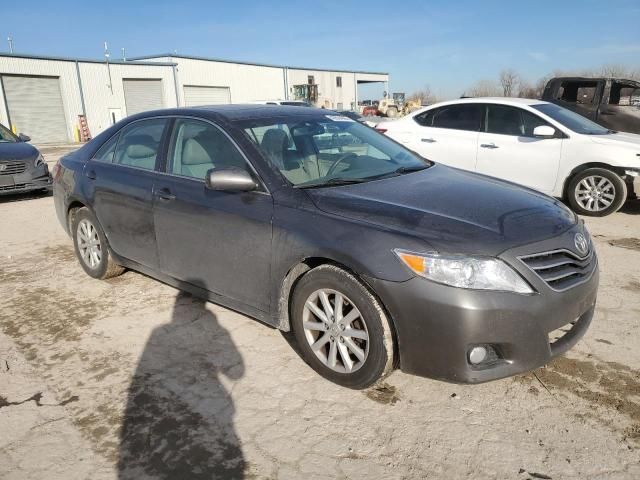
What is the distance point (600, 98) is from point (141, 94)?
1166 inches

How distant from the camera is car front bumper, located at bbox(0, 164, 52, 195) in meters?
9.04

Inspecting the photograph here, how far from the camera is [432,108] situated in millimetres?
8195

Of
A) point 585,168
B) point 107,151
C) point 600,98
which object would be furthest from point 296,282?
point 600,98

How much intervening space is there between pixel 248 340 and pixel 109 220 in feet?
5.74

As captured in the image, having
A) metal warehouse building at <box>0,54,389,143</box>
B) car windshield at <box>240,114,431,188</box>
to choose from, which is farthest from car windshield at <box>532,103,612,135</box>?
metal warehouse building at <box>0,54,389,143</box>

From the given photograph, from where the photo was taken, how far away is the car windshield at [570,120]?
23.6 feet

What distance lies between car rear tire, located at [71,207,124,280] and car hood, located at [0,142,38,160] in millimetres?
5352

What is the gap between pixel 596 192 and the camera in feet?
22.8

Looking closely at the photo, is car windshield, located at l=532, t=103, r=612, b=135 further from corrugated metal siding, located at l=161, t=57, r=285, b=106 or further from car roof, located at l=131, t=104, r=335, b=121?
corrugated metal siding, located at l=161, t=57, r=285, b=106

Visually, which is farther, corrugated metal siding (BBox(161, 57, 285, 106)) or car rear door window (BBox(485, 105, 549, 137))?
corrugated metal siding (BBox(161, 57, 285, 106))

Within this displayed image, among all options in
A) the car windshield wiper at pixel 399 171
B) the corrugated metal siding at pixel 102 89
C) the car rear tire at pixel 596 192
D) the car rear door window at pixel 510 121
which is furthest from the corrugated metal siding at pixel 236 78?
the car windshield wiper at pixel 399 171

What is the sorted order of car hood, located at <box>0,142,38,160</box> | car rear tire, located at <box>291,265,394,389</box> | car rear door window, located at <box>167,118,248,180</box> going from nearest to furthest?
car rear tire, located at <box>291,265,394,389</box> → car rear door window, located at <box>167,118,248,180</box> → car hood, located at <box>0,142,38,160</box>

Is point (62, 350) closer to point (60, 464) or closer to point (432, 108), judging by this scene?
point (60, 464)

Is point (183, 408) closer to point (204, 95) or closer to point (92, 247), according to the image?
point (92, 247)
